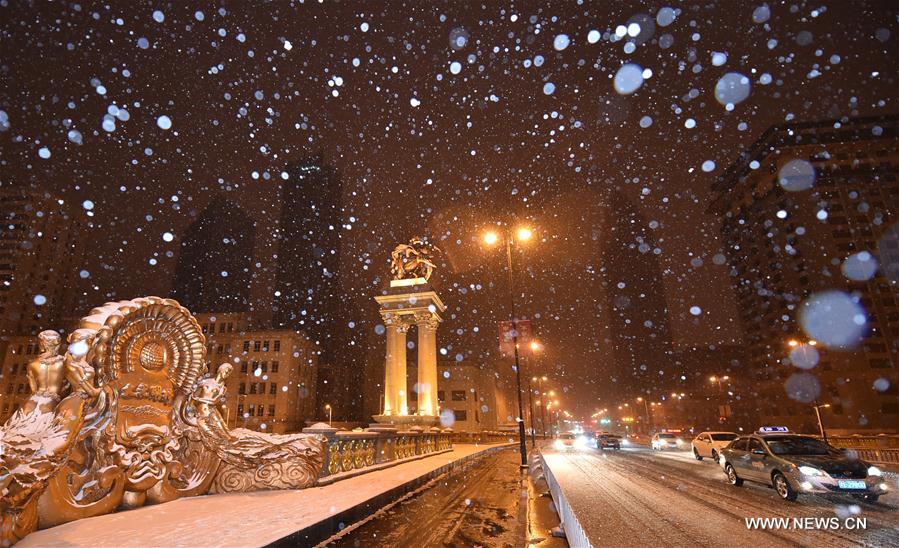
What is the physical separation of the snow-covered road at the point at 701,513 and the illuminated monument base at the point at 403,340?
17.3 meters

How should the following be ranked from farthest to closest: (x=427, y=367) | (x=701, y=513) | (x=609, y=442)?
1. (x=609, y=442)
2. (x=427, y=367)
3. (x=701, y=513)

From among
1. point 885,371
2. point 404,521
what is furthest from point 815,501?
point 885,371

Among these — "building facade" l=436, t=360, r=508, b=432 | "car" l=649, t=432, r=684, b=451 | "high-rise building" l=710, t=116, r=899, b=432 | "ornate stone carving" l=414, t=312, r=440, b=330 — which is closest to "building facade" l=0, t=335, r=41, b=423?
"building facade" l=436, t=360, r=508, b=432

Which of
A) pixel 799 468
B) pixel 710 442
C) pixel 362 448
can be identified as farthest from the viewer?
pixel 710 442

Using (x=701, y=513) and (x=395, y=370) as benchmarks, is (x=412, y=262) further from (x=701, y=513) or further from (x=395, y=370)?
(x=701, y=513)

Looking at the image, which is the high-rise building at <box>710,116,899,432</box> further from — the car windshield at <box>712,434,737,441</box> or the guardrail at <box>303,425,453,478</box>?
the guardrail at <box>303,425,453,478</box>

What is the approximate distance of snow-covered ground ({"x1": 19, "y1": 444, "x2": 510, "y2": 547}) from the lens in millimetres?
4934

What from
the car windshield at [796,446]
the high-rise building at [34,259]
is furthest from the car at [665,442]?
the high-rise building at [34,259]

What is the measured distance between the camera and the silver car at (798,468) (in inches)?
332

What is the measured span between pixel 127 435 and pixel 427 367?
2365 centimetres

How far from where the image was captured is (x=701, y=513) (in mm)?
7895

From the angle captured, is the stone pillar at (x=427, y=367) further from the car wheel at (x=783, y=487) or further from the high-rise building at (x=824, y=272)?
the high-rise building at (x=824, y=272)

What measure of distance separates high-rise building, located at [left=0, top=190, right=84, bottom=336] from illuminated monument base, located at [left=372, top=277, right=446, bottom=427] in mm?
88089

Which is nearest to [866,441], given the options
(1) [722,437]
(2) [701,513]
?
(1) [722,437]
